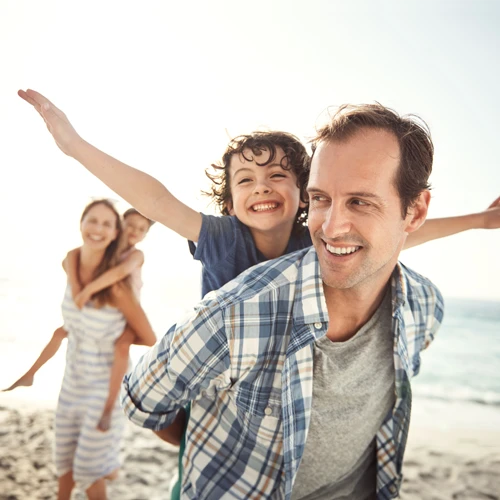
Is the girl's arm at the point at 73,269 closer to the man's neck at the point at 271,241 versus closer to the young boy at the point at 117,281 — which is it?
the young boy at the point at 117,281

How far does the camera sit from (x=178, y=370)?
5.24ft

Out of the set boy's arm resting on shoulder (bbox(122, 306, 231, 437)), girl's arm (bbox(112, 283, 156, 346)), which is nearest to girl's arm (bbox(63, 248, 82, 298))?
girl's arm (bbox(112, 283, 156, 346))

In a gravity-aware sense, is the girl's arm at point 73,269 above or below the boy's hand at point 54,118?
below

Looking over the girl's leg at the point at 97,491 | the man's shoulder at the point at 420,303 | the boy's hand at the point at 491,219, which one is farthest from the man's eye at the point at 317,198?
the girl's leg at the point at 97,491

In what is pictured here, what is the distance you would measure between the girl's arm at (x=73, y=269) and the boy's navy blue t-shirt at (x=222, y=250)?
1705 millimetres

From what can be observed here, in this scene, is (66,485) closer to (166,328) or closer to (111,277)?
(111,277)

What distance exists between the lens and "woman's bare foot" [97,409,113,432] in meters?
3.59

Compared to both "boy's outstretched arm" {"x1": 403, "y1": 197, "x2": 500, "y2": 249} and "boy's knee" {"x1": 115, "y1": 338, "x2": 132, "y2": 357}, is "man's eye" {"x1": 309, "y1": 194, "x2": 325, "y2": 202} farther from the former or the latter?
"boy's knee" {"x1": 115, "y1": 338, "x2": 132, "y2": 357}

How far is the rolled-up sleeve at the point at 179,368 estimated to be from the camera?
158 cm

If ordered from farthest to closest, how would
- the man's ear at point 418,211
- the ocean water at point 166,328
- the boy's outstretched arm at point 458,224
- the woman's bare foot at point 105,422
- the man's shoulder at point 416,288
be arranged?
the ocean water at point 166,328
the woman's bare foot at point 105,422
the boy's outstretched arm at point 458,224
the man's shoulder at point 416,288
the man's ear at point 418,211

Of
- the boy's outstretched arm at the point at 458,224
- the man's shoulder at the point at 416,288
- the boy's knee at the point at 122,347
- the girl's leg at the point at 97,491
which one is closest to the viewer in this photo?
the man's shoulder at the point at 416,288

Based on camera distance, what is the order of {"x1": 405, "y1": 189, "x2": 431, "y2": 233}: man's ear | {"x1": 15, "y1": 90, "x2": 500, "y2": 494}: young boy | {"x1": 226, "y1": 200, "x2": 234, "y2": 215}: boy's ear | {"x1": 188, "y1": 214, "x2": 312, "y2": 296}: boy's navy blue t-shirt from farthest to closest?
{"x1": 226, "y1": 200, "x2": 234, "y2": 215}: boy's ear → {"x1": 188, "y1": 214, "x2": 312, "y2": 296}: boy's navy blue t-shirt → {"x1": 15, "y1": 90, "x2": 500, "y2": 494}: young boy → {"x1": 405, "y1": 189, "x2": 431, "y2": 233}: man's ear

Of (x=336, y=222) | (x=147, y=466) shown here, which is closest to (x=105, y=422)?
(x=147, y=466)

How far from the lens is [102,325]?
382 centimetres
